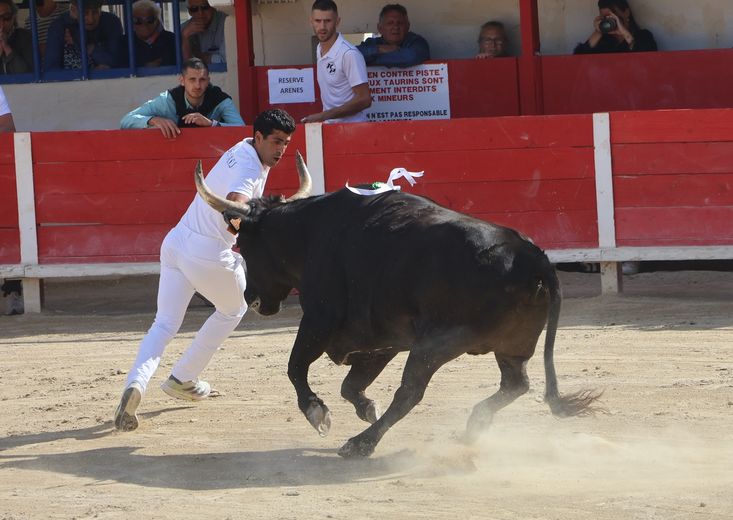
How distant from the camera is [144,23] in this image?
10836mm

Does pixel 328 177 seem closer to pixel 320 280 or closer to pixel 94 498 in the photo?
pixel 320 280

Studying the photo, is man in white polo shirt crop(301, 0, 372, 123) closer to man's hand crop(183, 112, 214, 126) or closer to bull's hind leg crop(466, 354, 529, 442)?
man's hand crop(183, 112, 214, 126)

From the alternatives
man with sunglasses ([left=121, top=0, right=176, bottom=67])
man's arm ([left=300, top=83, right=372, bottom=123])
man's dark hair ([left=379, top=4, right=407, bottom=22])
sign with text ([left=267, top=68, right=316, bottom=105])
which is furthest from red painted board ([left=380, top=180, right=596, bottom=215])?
man with sunglasses ([left=121, top=0, right=176, bottom=67])

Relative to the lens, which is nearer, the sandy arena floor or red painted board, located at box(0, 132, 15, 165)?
the sandy arena floor

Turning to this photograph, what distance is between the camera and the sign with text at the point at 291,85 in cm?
1048

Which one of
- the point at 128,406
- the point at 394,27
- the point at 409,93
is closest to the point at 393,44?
the point at 394,27

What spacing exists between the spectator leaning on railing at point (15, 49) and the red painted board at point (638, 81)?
4.32m

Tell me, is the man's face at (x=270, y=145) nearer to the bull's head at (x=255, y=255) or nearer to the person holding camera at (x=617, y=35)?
the bull's head at (x=255, y=255)

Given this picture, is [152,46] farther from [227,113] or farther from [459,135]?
[459,135]

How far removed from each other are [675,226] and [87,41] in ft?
16.7

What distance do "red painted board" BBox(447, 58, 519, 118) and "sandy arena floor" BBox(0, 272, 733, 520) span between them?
2.41 meters

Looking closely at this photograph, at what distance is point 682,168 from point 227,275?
13.7ft

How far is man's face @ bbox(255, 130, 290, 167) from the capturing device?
5.71m

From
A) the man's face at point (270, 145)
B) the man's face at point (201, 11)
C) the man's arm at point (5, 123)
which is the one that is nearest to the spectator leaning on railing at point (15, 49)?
the man's face at point (201, 11)
